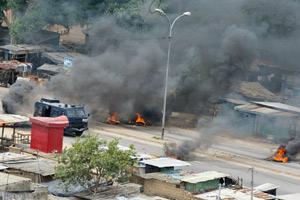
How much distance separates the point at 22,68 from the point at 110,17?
10.7 metres

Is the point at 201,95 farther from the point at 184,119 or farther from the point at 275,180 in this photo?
the point at 275,180

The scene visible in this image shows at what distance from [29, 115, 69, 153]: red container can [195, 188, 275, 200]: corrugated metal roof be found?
939 cm

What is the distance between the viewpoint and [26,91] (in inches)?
1532

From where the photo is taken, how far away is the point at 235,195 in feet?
64.6

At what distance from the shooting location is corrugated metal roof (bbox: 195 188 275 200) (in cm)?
1938

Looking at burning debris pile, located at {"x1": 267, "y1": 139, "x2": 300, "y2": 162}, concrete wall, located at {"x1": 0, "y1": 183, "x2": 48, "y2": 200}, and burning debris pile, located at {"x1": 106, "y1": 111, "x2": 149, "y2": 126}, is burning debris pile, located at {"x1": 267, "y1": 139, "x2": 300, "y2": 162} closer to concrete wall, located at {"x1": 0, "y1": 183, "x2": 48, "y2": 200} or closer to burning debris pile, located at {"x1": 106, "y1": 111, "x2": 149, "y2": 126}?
burning debris pile, located at {"x1": 106, "y1": 111, "x2": 149, "y2": 126}

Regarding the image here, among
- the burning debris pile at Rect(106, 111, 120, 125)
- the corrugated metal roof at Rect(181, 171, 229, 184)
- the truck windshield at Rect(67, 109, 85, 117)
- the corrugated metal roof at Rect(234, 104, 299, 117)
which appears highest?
the corrugated metal roof at Rect(234, 104, 299, 117)

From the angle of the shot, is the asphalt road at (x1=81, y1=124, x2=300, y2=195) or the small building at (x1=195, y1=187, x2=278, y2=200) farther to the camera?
the asphalt road at (x1=81, y1=124, x2=300, y2=195)

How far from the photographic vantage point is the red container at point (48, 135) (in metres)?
26.2

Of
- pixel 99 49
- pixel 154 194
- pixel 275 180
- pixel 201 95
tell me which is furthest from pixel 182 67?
pixel 154 194

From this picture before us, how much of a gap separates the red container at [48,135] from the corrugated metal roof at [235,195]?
9.39 meters

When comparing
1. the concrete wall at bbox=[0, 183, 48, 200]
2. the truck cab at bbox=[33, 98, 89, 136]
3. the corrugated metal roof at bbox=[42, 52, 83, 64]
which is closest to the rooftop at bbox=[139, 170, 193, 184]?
the concrete wall at bbox=[0, 183, 48, 200]

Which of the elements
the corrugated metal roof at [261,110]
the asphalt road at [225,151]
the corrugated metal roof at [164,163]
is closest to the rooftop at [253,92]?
the corrugated metal roof at [261,110]

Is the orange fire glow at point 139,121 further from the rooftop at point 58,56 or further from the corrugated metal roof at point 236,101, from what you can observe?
the rooftop at point 58,56
